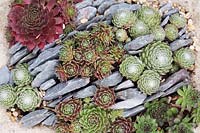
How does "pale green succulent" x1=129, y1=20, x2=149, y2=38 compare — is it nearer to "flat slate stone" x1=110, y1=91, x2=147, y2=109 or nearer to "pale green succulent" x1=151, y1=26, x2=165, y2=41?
"pale green succulent" x1=151, y1=26, x2=165, y2=41

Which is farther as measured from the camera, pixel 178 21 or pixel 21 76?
pixel 178 21

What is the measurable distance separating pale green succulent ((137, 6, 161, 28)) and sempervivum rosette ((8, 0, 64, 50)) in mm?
424

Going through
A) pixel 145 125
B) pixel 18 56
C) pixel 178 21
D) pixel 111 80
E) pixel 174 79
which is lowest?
pixel 145 125

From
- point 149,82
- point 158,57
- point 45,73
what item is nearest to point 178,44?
point 158,57

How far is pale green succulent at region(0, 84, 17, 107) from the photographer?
329cm

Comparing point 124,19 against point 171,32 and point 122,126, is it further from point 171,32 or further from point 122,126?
point 122,126

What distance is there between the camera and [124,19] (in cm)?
333

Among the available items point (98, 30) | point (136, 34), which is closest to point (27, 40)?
point (98, 30)

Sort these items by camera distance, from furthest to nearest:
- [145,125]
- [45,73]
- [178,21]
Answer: [178,21] → [45,73] → [145,125]

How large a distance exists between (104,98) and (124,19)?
433 millimetres

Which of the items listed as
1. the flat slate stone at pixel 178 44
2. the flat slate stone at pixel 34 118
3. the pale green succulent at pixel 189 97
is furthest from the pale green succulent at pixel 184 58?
the flat slate stone at pixel 34 118

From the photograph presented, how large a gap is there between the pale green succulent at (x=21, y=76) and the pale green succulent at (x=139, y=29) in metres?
0.59

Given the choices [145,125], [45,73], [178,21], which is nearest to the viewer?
[145,125]

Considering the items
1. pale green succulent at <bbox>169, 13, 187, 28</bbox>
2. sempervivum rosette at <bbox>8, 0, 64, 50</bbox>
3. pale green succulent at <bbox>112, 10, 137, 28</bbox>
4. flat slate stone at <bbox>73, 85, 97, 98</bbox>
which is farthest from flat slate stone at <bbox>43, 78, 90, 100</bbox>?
pale green succulent at <bbox>169, 13, 187, 28</bbox>
